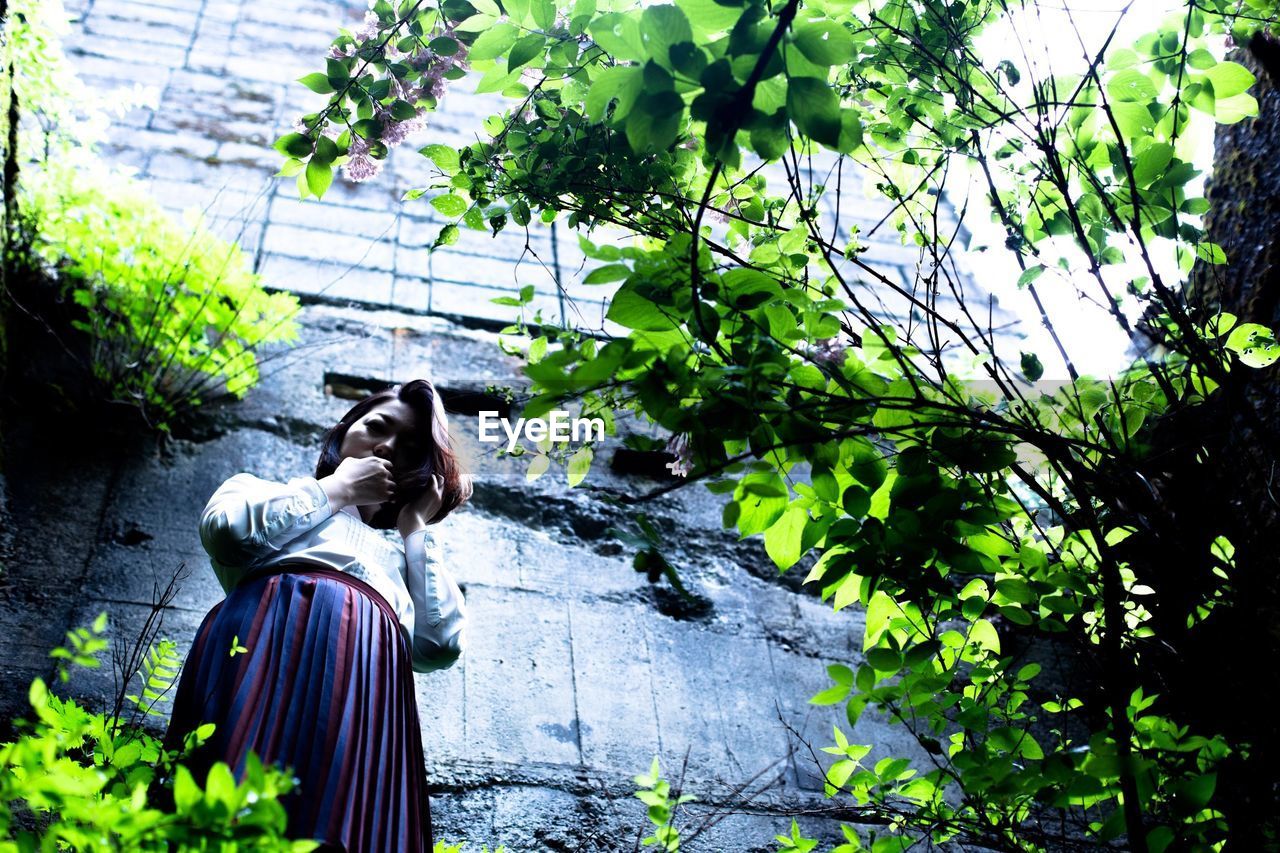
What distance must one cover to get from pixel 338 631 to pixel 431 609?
0.29 m

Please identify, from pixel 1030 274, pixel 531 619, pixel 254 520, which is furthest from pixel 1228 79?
pixel 531 619

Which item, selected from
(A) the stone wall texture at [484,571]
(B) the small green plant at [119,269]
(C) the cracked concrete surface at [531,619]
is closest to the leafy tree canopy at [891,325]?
(A) the stone wall texture at [484,571]

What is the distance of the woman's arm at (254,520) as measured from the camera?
198 cm

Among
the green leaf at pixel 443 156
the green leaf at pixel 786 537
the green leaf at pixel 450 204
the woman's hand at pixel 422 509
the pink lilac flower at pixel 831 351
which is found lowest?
the green leaf at pixel 786 537

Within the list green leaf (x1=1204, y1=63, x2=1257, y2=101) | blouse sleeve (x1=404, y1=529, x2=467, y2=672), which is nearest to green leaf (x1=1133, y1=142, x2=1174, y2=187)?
green leaf (x1=1204, y1=63, x2=1257, y2=101)

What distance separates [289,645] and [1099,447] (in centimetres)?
132

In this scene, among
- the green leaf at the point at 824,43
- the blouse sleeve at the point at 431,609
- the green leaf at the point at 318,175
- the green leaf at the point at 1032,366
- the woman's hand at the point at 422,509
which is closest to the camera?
the green leaf at the point at 824,43

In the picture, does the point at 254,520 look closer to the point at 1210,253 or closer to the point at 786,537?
the point at 786,537

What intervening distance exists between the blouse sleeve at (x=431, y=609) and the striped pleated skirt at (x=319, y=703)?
0.38 ft

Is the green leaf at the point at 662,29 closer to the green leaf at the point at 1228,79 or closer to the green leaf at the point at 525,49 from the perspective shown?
the green leaf at the point at 525,49

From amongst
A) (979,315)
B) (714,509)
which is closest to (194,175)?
(714,509)

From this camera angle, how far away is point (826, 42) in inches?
49.9

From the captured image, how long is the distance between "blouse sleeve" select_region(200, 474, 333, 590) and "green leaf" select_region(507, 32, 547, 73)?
91cm

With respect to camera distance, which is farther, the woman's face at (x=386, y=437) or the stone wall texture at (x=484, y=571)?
the stone wall texture at (x=484, y=571)
